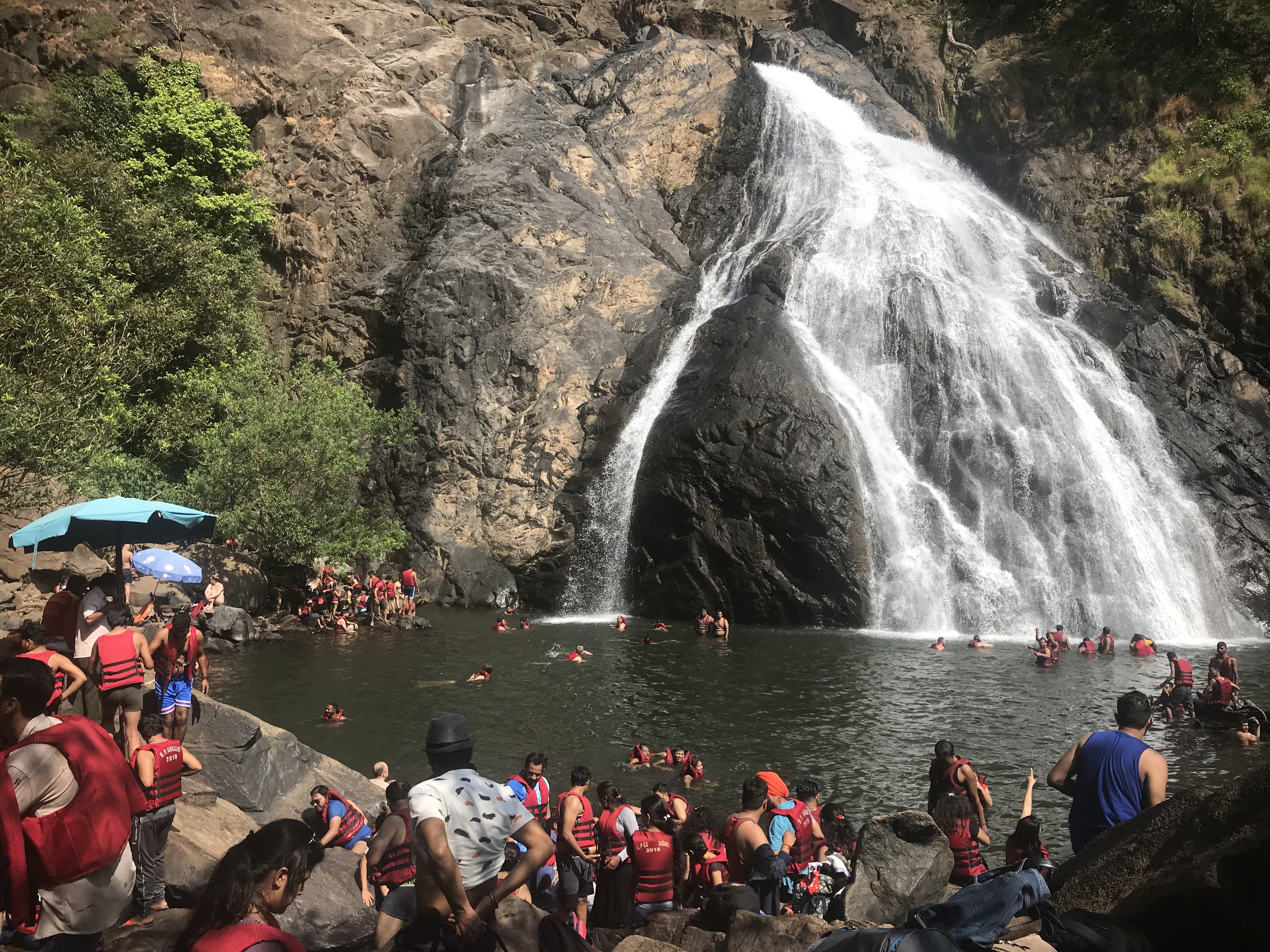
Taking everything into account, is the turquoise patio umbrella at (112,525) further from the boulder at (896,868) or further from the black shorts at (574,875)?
the boulder at (896,868)

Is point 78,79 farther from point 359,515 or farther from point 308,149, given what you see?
point 359,515

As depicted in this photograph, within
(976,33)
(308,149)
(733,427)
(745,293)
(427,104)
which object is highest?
(976,33)

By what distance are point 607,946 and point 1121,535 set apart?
84.4 ft

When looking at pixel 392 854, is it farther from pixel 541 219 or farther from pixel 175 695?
pixel 541 219

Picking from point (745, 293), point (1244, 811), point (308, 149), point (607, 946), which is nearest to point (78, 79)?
point (308, 149)

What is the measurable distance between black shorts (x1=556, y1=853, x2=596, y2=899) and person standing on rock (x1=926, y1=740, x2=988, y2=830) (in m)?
3.60

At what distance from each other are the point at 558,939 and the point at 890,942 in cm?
153

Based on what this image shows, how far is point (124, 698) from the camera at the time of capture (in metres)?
8.45

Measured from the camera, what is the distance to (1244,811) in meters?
4.20

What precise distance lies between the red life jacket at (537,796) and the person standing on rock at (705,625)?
15.1 metres

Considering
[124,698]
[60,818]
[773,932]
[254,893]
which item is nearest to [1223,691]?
[773,932]

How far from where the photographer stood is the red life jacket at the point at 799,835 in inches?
339

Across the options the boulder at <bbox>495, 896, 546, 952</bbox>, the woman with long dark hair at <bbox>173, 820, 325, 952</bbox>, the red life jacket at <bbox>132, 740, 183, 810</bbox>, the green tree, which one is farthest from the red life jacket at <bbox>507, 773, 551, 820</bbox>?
the green tree

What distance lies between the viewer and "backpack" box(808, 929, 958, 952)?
3.45m
